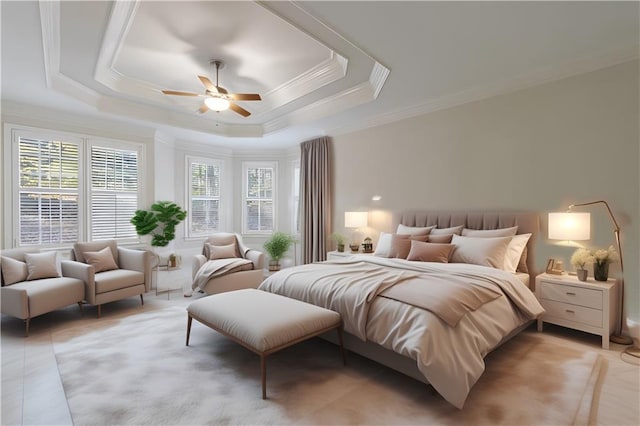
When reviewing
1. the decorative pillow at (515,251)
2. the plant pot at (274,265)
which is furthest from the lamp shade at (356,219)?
the decorative pillow at (515,251)

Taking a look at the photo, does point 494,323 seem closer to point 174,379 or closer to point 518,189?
point 518,189

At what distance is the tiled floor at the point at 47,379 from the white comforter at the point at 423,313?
0.63 m

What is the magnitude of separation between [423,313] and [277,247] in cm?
445

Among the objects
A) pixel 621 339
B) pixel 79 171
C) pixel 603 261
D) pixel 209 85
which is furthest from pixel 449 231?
pixel 79 171

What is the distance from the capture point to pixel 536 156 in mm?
3619

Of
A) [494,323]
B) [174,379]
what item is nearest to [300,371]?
[174,379]

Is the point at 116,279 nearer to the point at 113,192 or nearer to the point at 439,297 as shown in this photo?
the point at 113,192

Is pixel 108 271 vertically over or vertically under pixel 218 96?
under

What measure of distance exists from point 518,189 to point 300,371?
3.02 meters

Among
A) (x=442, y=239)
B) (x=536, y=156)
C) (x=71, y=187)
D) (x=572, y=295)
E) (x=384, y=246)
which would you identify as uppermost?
(x=536, y=156)

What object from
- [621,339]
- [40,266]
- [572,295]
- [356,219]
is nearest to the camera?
[621,339]

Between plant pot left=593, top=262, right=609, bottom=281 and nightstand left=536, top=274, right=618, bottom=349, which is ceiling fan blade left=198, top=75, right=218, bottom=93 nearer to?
nightstand left=536, top=274, right=618, bottom=349

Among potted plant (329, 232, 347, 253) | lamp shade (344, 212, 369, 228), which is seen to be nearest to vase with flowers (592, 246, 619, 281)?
lamp shade (344, 212, 369, 228)

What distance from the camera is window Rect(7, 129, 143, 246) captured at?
444 centimetres
